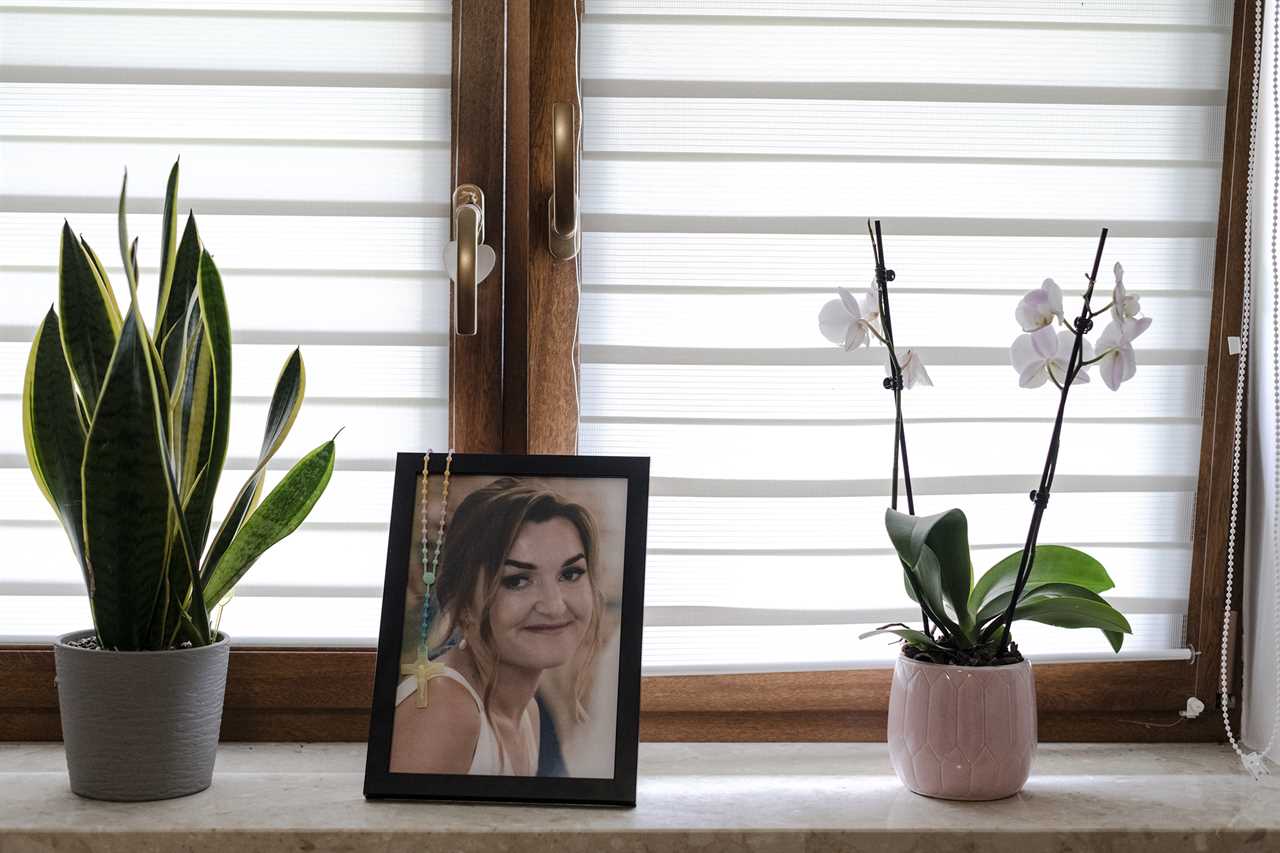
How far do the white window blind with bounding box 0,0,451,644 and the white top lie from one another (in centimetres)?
19

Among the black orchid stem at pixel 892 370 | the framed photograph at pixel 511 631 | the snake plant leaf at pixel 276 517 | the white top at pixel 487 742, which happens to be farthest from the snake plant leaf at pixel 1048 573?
the snake plant leaf at pixel 276 517

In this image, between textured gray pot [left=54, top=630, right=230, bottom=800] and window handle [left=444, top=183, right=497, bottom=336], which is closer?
textured gray pot [left=54, top=630, right=230, bottom=800]

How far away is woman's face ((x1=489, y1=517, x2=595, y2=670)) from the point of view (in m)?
1.13

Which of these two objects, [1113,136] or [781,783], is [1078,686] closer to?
[781,783]

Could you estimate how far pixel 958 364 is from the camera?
50.6 inches

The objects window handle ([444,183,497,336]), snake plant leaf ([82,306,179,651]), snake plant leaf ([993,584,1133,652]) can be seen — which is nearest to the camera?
snake plant leaf ([82,306,179,651])

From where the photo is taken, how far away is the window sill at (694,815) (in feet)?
3.33

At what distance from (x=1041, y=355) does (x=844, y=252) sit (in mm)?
270

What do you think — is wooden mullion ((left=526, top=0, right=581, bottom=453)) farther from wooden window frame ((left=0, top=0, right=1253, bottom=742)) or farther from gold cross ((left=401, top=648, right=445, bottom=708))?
gold cross ((left=401, top=648, right=445, bottom=708))

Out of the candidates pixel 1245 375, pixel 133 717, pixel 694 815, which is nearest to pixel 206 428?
pixel 133 717

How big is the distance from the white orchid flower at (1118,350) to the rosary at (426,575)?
0.70 m

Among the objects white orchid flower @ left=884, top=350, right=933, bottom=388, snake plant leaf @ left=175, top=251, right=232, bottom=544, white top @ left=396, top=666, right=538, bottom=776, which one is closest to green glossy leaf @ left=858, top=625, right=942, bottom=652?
white orchid flower @ left=884, top=350, right=933, bottom=388

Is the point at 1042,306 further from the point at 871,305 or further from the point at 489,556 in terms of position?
the point at 489,556

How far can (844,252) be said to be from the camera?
1.28 meters
